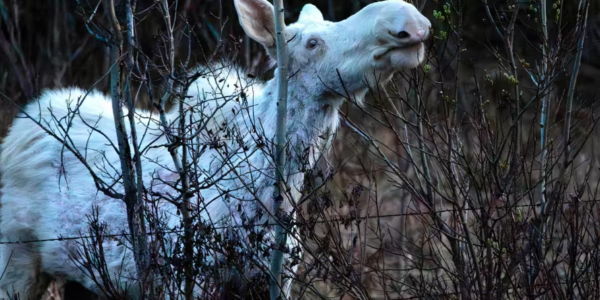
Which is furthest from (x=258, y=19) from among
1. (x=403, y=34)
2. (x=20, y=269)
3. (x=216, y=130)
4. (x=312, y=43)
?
(x=20, y=269)

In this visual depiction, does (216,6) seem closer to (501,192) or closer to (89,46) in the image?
(89,46)

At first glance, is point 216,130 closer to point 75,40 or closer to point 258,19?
point 258,19

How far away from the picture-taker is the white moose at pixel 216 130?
5.39 m

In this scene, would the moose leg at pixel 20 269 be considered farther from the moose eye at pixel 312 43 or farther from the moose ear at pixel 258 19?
the moose eye at pixel 312 43

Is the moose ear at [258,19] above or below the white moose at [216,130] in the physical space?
above

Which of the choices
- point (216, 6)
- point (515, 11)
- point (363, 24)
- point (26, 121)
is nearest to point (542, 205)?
point (515, 11)

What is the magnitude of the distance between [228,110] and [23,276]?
2.11 meters

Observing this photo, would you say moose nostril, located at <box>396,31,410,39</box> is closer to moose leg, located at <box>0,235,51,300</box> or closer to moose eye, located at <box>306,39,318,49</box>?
moose eye, located at <box>306,39,318,49</box>

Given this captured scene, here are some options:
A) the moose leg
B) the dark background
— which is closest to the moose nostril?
the moose leg

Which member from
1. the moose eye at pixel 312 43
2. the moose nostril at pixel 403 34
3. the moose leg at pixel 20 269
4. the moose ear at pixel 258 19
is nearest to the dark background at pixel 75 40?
the moose leg at pixel 20 269

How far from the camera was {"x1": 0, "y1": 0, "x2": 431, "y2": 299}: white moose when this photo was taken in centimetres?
539

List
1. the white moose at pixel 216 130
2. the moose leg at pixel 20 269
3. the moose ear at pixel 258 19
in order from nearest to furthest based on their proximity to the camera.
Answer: the white moose at pixel 216 130 < the moose ear at pixel 258 19 < the moose leg at pixel 20 269

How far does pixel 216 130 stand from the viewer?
575cm

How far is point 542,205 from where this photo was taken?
5.05 m
